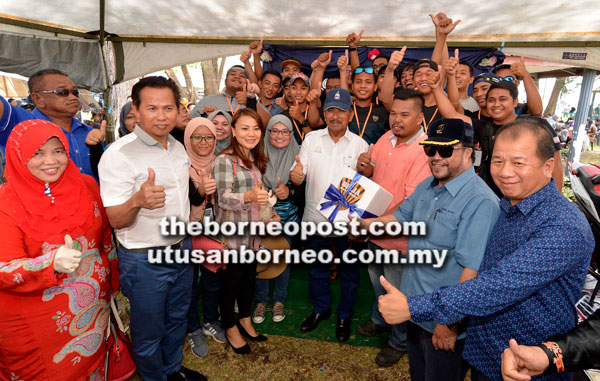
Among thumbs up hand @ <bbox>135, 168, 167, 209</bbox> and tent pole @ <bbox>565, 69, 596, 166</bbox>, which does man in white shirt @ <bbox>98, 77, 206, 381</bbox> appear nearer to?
thumbs up hand @ <bbox>135, 168, 167, 209</bbox>

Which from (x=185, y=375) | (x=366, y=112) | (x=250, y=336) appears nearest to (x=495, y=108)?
(x=366, y=112)

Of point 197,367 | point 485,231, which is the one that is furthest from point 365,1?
point 197,367

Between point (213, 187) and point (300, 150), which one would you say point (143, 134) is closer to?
point (213, 187)

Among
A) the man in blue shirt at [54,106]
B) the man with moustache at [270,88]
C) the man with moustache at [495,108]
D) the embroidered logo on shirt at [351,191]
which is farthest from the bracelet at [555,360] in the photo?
the man with moustache at [270,88]

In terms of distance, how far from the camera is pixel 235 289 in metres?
2.82

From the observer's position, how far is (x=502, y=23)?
16.6 feet

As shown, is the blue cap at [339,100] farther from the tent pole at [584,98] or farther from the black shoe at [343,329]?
the tent pole at [584,98]

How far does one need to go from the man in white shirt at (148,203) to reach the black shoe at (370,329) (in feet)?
6.19

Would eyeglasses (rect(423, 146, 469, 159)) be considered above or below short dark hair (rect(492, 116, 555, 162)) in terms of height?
below

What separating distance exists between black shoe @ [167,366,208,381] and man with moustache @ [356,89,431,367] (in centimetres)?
160

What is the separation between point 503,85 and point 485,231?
187 cm

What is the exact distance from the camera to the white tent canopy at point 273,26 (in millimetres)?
4602

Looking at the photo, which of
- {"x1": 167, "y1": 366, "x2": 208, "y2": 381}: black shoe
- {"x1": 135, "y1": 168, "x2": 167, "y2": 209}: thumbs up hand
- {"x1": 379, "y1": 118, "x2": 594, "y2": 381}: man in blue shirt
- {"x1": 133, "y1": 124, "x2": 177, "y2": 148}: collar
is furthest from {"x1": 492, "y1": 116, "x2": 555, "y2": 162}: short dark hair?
{"x1": 167, "y1": 366, "x2": 208, "y2": 381}: black shoe

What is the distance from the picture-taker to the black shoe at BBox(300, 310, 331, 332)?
3.19m
